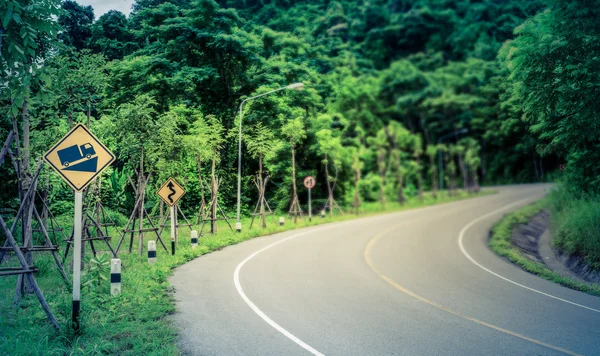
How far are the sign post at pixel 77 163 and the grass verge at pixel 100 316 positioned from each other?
0.44 metres

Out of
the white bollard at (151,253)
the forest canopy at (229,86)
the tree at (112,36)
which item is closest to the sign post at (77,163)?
the forest canopy at (229,86)

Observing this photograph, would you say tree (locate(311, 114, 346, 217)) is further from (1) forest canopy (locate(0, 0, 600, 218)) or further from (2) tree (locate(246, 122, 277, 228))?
(2) tree (locate(246, 122, 277, 228))

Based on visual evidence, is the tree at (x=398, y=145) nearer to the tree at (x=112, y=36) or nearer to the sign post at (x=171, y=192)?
the sign post at (x=171, y=192)

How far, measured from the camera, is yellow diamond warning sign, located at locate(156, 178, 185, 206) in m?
13.5

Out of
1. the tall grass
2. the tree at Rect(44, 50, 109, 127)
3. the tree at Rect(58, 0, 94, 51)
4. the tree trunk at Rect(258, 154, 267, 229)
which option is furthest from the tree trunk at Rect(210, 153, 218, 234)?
the tall grass

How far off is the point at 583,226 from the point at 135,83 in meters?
16.0

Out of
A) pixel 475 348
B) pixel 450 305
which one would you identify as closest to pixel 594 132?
pixel 450 305

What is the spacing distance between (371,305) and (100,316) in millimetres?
4882

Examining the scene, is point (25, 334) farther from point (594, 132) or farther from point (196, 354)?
point (594, 132)

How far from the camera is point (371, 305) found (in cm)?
854

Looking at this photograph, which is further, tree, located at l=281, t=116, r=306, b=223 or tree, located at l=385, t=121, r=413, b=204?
tree, located at l=385, t=121, r=413, b=204

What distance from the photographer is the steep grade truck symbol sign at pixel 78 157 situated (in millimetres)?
6508

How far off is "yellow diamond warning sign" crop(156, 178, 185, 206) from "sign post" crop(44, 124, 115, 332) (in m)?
6.74

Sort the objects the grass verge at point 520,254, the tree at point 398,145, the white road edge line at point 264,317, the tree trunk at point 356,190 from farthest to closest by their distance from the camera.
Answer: the tree at point 398,145 < the tree trunk at point 356,190 < the grass verge at point 520,254 < the white road edge line at point 264,317
